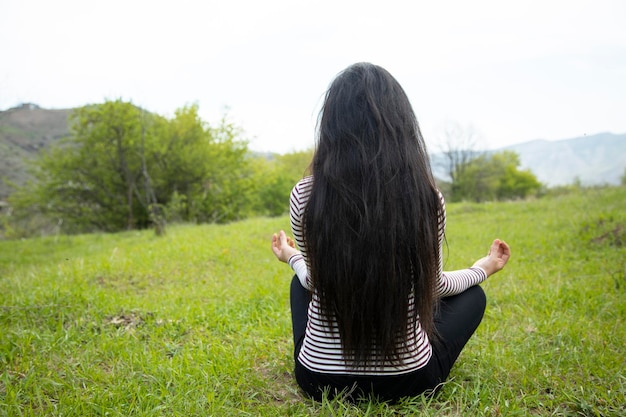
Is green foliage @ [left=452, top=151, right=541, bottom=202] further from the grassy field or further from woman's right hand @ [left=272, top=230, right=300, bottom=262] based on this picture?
woman's right hand @ [left=272, top=230, right=300, bottom=262]

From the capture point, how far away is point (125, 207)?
64.2 ft

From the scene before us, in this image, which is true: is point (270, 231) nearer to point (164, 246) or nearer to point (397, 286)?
point (164, 246)

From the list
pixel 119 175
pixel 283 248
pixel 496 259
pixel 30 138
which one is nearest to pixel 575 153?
pixel 30 138

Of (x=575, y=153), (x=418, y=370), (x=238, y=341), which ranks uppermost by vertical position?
(x=575, y=153)

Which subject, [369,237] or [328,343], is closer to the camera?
[369,237]

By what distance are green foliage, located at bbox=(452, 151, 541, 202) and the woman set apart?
39448 millimetres

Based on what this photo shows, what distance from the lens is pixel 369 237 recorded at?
1.57 metres

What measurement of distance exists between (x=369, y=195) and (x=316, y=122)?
410mm

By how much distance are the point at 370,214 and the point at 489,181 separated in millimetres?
47102

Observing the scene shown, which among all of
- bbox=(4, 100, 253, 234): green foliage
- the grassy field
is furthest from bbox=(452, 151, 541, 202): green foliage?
the grassy field

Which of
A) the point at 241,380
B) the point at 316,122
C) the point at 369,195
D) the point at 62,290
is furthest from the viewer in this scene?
the point at 62,290

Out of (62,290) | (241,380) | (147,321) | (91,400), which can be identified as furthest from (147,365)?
(62,290)

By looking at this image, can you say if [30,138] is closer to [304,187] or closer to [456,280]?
[304,187]

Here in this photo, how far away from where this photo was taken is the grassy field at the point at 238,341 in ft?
6.59
